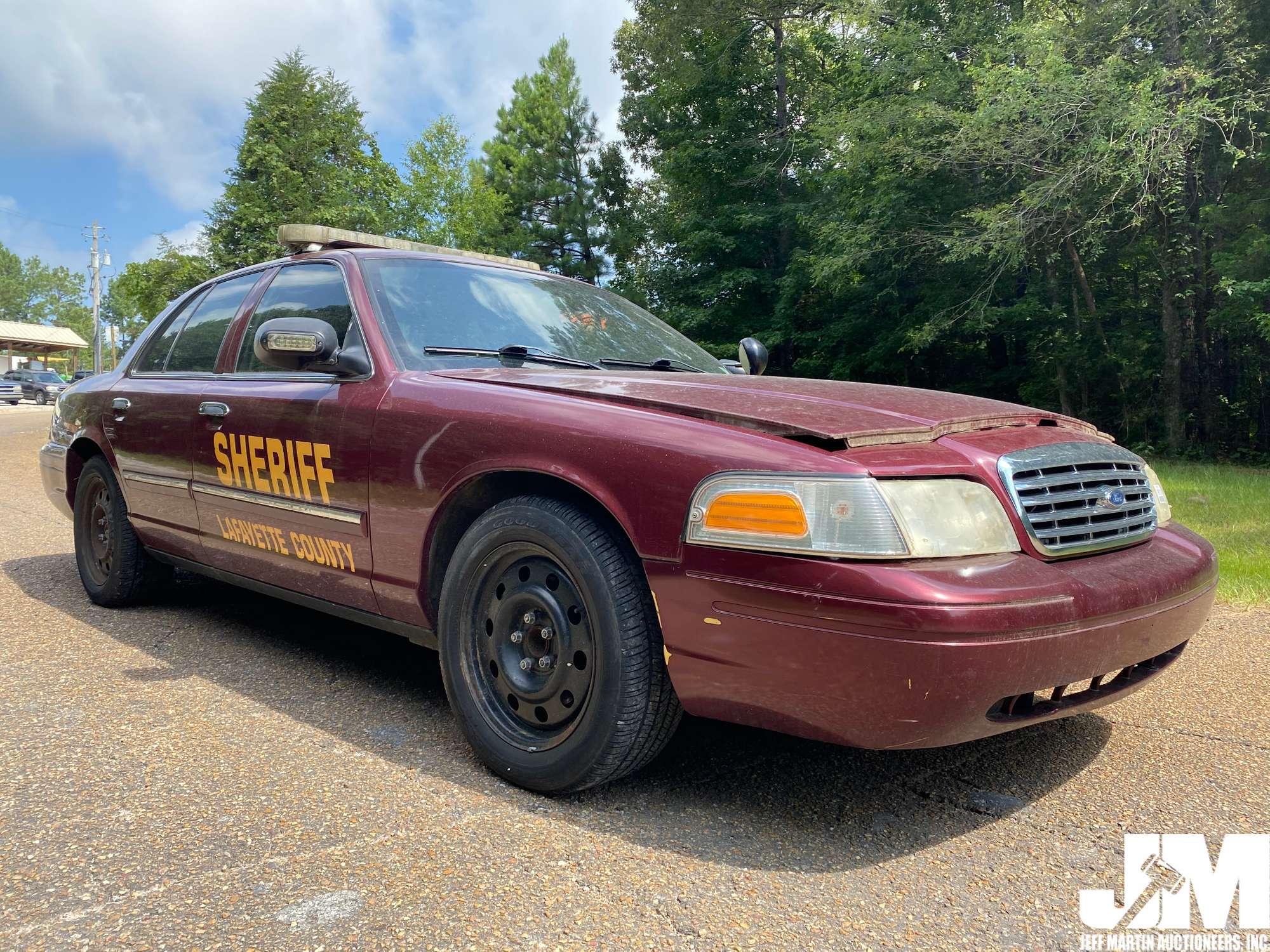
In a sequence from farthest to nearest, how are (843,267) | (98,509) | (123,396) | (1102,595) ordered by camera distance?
(843,267) < (98,509) < (123,396) < (1102,595)

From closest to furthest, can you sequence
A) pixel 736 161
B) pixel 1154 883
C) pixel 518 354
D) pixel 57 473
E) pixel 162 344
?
pixel 1154 883 → pixel 518 354 → pixel 162 344 → pixel 57 473 → pixel 736 161

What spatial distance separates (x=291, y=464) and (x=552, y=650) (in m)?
1.35

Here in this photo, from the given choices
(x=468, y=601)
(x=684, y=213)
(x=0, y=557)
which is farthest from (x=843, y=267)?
(x=468, y=601)

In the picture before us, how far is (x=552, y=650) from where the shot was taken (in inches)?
97.6

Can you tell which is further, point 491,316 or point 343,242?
point 343,242

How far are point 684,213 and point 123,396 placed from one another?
23300mm

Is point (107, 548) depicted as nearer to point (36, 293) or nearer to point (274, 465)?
point (274, 465)

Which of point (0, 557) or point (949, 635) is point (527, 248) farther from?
point (949, 635)

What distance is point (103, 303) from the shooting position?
10044 centimetres

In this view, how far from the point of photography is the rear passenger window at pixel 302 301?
3328 mm

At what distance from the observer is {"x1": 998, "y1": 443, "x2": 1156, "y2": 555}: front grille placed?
7.26ft

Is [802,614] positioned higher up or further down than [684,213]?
further down

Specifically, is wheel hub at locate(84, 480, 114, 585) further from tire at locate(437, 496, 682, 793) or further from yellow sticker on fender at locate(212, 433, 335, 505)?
tire at locate(437, 496, 682, 793)

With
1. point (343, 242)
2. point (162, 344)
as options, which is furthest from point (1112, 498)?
point (162, 344)
